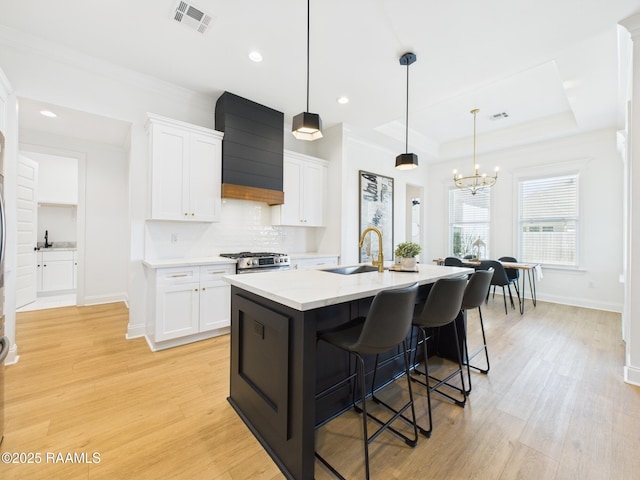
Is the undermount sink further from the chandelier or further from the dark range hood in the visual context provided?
the chandelier

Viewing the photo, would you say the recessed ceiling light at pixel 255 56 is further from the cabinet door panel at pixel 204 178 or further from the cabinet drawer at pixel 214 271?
the cabinet drawer at pixel 214 271

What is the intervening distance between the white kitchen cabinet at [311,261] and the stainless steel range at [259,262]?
0.19 metres

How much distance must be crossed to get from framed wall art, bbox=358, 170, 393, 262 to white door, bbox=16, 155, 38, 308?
16.6 ft

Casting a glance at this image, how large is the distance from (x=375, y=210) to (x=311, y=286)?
12.7 ft

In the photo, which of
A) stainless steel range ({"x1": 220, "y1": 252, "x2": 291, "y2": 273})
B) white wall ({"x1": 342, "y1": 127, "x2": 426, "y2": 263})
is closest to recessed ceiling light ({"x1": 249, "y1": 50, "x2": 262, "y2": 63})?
white wall ({"x1": 342, "y1": 127, "x2": 426, "y2": 263})

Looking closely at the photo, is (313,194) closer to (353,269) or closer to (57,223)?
(353,269)

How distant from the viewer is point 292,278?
6.34 feet

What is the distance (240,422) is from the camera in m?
1.83

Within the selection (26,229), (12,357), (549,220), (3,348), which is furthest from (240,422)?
(549,220)

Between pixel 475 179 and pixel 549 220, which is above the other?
pixel 475 179

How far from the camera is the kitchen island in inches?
53.5

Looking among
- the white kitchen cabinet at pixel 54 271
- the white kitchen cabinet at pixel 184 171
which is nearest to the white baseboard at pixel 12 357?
the white kitchen cabinet at pixel 184 171

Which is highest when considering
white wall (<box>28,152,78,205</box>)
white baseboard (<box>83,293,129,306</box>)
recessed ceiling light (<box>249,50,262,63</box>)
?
recessed ceiling light (<box>249,50,262,63</box>)

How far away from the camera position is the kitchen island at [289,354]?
136 cm
